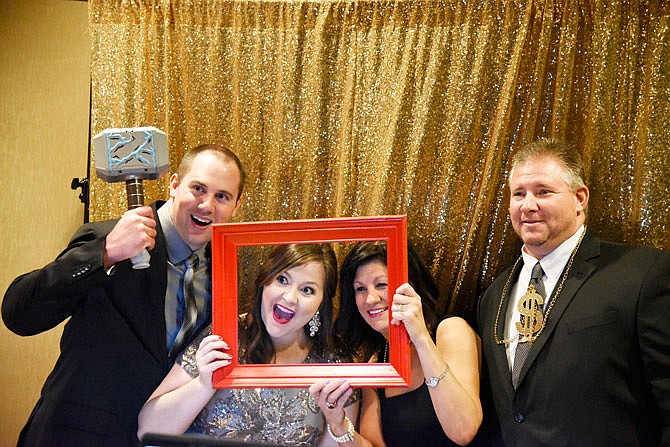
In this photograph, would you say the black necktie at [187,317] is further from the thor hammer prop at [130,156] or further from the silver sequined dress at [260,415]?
the thor hammer prop at [130,156]

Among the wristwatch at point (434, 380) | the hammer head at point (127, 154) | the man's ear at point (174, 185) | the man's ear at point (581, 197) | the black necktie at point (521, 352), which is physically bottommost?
the wristwatch at point (434, 380)

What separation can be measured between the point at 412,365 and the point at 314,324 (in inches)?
16.2

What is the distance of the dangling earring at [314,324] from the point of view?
199 cm

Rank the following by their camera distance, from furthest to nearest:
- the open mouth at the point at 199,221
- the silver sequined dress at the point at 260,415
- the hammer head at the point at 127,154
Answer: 1. the open mouth at the point at 199,221
2. the silver sequined dress at the point at 260,415
3. the hammer head at the point at 127,154

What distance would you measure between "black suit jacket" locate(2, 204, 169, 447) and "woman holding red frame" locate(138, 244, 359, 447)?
72 millimetres

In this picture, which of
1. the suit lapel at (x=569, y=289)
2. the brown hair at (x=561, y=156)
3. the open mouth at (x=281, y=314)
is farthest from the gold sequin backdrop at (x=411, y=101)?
the open mouth at (x=281, y=314)

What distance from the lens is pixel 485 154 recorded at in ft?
8.32

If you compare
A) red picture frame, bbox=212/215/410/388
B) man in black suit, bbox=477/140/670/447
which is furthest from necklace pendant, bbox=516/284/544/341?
red picture frame, bbox=212/215/410/388

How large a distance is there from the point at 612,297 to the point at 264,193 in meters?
1.31

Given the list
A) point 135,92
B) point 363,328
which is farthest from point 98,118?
point 363,328

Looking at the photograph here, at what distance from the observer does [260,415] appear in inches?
81.2

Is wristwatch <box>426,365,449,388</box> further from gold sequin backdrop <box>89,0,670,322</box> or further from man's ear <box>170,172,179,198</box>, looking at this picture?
man's ear <box>170,172,179,198</box>

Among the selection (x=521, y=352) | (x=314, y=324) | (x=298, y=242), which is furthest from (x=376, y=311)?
(x=521, y=352)

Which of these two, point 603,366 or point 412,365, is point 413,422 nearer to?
point 412,365
